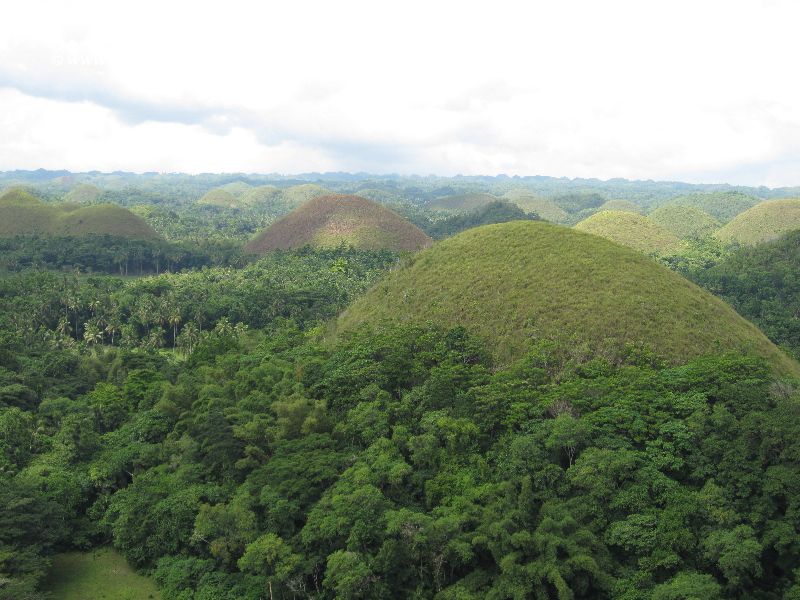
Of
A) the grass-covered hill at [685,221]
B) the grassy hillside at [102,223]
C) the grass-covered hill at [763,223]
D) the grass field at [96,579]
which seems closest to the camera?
the grass field at [96,579]

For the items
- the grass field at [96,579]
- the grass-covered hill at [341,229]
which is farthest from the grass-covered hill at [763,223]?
the grass field at [96,579]

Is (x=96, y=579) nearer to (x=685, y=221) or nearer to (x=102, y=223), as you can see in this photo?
(x=102, y=223)

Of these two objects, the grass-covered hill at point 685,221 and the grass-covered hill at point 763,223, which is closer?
the grass-covered hill at point 763,223

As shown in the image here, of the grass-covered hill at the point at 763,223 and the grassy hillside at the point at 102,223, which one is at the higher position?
the grass-covered hill at the point at 763,223

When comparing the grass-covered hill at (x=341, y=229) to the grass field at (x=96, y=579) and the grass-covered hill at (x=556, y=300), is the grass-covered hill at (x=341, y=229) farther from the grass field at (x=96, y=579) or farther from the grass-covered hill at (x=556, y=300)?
the grass field at (x=96, y=579)

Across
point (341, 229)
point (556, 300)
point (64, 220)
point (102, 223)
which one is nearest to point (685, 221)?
point (341, 229)
